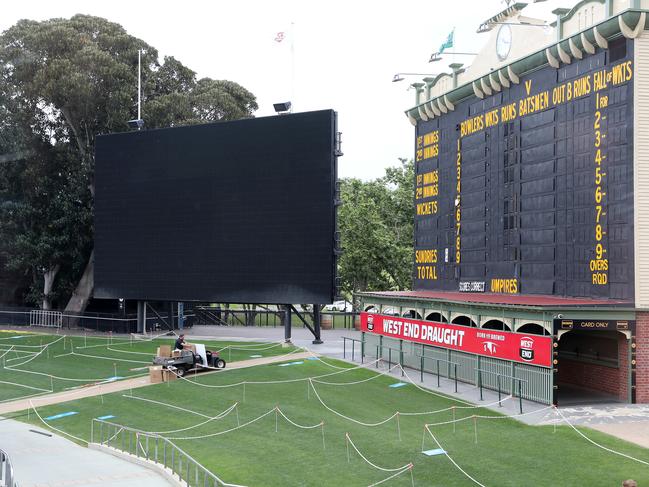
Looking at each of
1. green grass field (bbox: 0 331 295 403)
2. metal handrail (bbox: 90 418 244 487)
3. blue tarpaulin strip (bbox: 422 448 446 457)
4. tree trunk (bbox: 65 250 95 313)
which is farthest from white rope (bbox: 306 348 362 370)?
tree trunk (bbox: 65 250 95 313)

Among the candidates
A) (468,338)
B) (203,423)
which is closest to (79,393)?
(203,423)

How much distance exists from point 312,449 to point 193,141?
1068 inches

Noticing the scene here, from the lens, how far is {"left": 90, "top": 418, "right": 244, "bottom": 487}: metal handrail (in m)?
16.5

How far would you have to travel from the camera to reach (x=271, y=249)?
4006 centimetres

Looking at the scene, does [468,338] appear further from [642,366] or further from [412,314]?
[412,314]

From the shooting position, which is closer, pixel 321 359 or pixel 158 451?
pixel 158 451

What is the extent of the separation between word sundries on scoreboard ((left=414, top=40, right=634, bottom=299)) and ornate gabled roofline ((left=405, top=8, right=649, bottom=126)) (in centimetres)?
34

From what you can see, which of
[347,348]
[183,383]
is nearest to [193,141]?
[347,348]

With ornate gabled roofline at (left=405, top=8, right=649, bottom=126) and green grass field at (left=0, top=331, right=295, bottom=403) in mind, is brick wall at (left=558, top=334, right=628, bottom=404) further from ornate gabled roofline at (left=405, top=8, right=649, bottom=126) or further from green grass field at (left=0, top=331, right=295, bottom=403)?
green grass field at (left=0, top=331, right=295, bottom=403)

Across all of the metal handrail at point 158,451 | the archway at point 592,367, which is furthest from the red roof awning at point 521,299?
the metal handrail at point 158,451

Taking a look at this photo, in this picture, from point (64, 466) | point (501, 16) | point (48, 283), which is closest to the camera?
Result: point (64, 466)

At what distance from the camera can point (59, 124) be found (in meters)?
56.9

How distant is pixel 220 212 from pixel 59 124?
2189 centimetres

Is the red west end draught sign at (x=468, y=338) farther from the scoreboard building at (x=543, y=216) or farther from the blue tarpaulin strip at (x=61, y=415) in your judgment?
the blue tarpaulin strip at (x=61, y=415)
